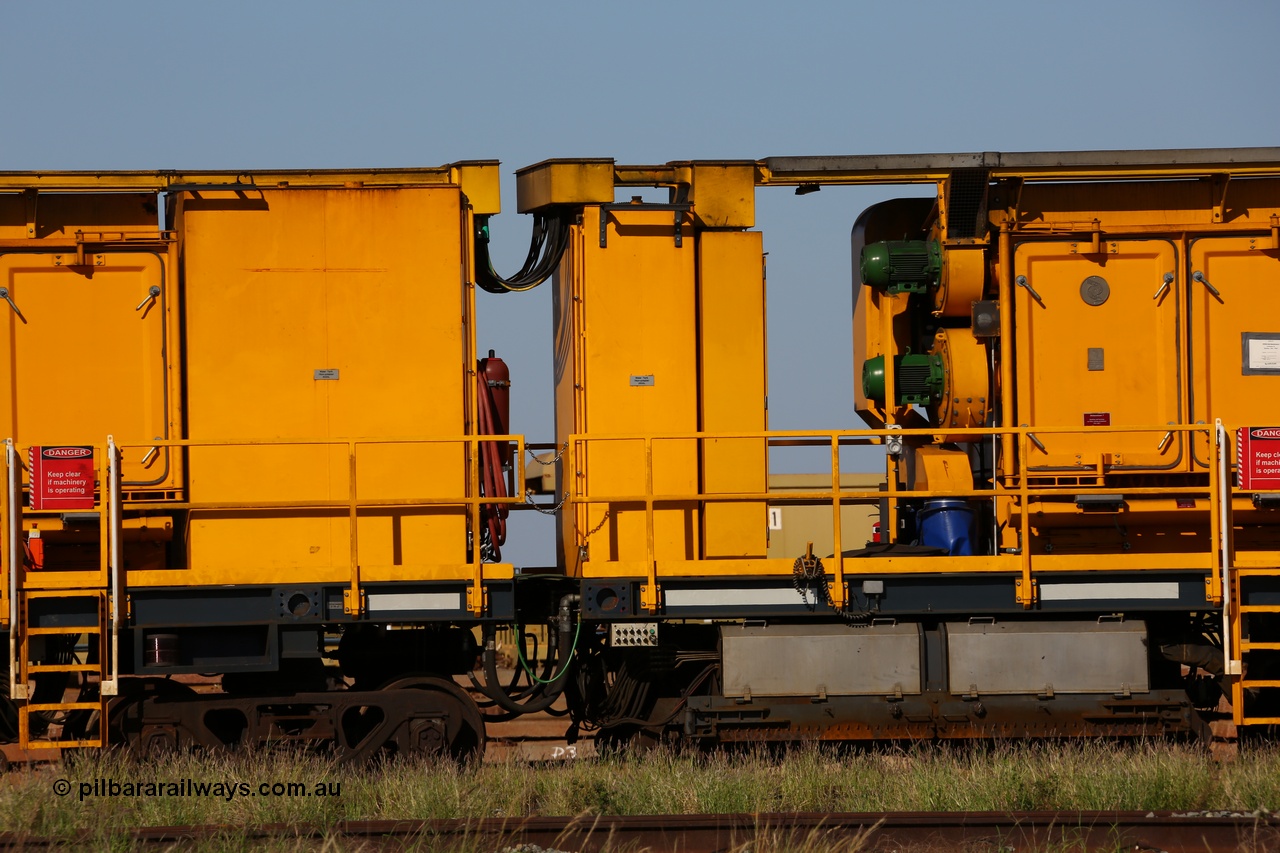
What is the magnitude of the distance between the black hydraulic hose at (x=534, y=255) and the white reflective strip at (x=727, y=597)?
2.75 m

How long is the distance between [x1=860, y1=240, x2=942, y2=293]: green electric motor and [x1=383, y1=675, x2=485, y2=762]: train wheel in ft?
14.7

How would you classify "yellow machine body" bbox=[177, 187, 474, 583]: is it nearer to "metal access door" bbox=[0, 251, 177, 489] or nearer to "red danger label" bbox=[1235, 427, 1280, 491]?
"metal access door" bbox=[0, 251, 177, 489]

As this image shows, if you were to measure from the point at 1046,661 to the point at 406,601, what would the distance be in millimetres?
4498

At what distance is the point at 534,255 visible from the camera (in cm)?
1163

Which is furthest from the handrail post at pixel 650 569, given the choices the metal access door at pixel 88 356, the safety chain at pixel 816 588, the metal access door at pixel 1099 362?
the metal access door at pixel 88 356

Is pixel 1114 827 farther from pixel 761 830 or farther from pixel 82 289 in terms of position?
pixel 82 289

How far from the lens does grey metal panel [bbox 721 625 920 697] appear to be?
33.9 feet

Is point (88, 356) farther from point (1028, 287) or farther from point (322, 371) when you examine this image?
point (1028, 287)

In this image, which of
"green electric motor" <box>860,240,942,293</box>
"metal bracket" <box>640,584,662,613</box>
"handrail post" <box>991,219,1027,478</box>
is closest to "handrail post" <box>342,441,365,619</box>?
"metal bracket" <box>640,584,662,613</box>

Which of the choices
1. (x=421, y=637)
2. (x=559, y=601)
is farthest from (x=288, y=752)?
(x=559, y=601)

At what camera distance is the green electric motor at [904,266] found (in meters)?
11.4

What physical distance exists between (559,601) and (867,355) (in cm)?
333

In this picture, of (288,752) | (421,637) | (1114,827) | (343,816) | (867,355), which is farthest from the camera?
(867,355)

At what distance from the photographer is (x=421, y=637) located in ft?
35.3
